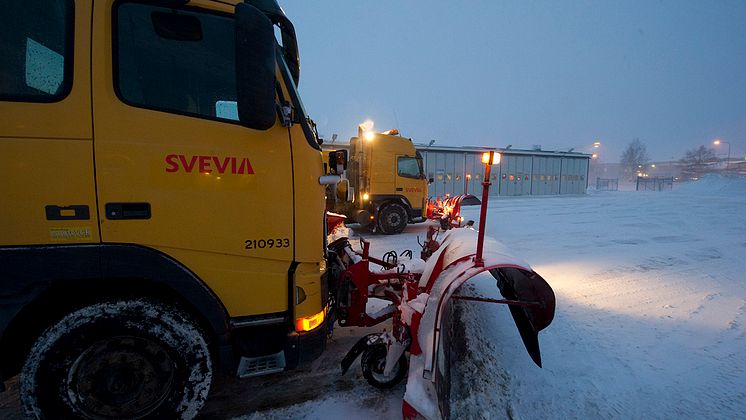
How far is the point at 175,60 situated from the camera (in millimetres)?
1975

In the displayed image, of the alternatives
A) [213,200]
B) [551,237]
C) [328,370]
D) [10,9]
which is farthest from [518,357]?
[551,237]

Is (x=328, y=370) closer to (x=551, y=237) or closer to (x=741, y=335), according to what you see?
(x=741, y=335)

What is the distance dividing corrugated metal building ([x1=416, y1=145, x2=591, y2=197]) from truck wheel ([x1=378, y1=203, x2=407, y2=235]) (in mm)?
13752

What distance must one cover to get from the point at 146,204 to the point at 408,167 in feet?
27.8

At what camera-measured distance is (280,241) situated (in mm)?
2143

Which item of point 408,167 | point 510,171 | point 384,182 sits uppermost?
point 510,171

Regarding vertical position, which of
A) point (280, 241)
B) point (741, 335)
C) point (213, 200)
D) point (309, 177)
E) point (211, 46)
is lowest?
point (741, 335)

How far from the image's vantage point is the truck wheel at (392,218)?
9555 millimetres

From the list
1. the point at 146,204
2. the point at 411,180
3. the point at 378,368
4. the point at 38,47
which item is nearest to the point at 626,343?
the point at 378,368

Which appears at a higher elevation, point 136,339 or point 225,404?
point 136,339

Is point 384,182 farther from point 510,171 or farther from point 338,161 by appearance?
point 510,171

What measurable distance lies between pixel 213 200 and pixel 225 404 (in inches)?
67.6

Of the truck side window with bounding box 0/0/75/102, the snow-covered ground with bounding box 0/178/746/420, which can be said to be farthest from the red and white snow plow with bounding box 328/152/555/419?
the truck side window with bounding box 0/0/75/102

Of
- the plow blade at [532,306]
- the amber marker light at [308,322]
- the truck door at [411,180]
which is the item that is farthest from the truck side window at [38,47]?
the truck door at [411,180]
